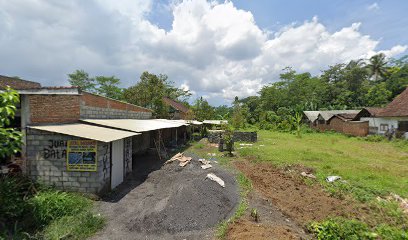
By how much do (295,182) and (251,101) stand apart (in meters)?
44.2

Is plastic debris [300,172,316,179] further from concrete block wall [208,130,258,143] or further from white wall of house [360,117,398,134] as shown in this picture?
white wall of house [360,117,398,134]

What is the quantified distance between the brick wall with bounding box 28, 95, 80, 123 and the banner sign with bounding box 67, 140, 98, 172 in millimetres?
1958

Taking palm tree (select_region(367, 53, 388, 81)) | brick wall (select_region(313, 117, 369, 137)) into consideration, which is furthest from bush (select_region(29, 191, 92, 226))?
palm tree (select_region(367, 53, 388, 81))

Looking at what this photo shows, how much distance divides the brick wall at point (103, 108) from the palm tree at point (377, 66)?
159 ft

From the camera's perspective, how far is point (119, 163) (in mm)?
9203

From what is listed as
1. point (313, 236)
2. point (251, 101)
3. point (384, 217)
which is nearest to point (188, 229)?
point (313, 236)

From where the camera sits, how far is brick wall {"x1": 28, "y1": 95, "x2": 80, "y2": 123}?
8.08 m

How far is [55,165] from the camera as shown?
7539 mm

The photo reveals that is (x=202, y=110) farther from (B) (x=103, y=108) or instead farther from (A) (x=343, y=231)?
(A) (x=343, y=231)

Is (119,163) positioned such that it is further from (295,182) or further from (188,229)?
(295,182)

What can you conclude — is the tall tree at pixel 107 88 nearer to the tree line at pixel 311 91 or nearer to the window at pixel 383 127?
the tree line at pixel 311 91

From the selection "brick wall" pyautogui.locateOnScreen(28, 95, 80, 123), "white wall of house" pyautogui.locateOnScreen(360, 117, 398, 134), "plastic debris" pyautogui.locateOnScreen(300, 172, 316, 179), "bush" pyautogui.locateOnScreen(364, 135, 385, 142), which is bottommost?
"plastic debris" pyautogui.locateOnScreen(300, 172, 316, 179)

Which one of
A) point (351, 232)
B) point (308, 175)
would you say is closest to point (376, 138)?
point (308, 175)

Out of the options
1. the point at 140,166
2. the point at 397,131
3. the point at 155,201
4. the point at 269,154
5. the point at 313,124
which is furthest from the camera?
the point at 313,124
